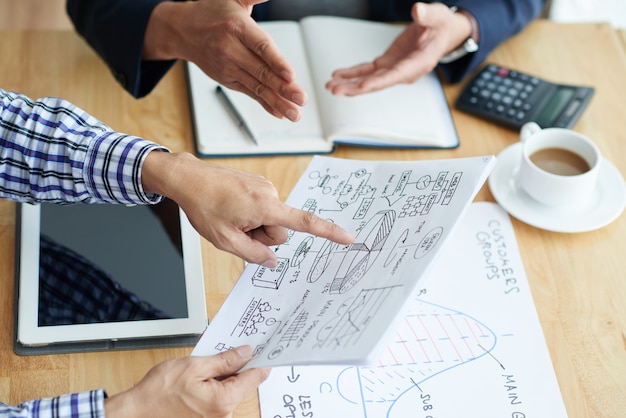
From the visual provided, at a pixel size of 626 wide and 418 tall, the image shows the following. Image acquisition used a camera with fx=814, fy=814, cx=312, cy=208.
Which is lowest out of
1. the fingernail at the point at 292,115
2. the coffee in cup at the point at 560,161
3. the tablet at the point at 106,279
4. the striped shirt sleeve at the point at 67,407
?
the tablet at the point at 106,279

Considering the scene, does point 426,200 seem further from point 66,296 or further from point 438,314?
point 66,296

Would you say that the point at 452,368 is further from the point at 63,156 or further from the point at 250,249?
the point at 63,156

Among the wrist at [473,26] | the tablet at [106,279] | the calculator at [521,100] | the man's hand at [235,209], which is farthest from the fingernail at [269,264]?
the wrist at [473,26]

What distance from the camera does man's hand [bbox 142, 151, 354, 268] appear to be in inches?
33.4

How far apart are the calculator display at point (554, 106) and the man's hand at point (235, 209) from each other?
47 centimetres

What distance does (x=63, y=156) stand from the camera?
0.95 m

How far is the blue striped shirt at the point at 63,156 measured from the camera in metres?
0.93

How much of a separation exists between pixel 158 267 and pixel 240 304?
6.5 inches

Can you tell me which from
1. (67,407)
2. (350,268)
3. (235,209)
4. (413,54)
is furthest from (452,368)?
(413,54)

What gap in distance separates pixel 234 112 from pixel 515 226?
42cm

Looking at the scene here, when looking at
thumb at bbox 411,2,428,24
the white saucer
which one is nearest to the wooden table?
Answer: the white saucer

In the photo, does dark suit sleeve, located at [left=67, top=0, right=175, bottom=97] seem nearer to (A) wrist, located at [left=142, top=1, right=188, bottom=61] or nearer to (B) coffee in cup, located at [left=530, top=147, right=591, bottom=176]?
(A) wrist, located at [left=142, top=1, right=188, bottom=61]

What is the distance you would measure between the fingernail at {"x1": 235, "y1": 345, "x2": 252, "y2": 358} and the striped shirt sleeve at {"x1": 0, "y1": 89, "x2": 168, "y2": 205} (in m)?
0.25

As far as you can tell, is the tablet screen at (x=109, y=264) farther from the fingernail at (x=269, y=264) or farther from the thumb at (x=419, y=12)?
the thumb at (x=419, y=12)
